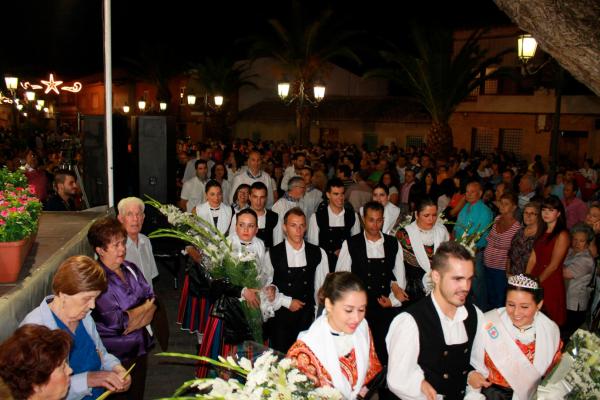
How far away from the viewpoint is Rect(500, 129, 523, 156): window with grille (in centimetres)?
2675

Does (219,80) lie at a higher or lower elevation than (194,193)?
higher

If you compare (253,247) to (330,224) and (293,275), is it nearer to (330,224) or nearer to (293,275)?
(293,275)

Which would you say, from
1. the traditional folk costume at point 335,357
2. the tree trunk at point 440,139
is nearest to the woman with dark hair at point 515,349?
the traditional folk costume at point 335,357

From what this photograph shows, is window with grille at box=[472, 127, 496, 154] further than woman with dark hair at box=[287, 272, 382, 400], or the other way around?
window with grille at box=[472, 127, 496, 154]

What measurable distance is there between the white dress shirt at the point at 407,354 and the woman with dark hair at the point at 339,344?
18cm

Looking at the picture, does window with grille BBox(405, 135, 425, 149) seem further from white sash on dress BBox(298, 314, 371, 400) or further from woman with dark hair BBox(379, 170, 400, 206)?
white sash on dress BBox(298, 314, 371, 400)

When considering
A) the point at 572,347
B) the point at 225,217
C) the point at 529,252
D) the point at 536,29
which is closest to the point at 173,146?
the point at 225,217

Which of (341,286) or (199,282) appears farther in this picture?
(199,282)

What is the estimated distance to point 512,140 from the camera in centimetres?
2716

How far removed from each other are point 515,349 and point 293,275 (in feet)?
7.87

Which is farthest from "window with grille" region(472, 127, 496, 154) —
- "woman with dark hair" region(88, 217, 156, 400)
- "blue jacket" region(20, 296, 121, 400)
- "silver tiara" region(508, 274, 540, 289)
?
"blue jacket" region(20, 296, 121, 400)

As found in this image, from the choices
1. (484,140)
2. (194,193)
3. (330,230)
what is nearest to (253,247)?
(330,230)

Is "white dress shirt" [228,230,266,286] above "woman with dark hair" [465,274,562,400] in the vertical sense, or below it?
above

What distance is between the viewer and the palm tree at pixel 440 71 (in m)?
18.7
